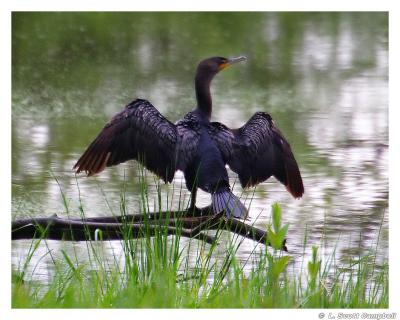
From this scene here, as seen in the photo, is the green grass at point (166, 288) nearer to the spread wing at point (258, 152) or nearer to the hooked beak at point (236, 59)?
the spread wing at point (258, 152)

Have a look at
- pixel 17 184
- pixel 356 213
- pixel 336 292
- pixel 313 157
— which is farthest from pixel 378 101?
pixel 336 292

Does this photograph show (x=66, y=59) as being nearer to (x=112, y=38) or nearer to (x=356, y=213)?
(x=112, y=38)

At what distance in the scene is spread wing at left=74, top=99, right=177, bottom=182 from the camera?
5535mm

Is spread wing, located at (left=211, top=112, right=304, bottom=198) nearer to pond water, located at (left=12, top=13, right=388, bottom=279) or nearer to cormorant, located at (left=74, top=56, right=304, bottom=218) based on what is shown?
cormorant, located at (left=74, top=56, right=304, bottom=218)

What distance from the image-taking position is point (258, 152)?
5.71 meters

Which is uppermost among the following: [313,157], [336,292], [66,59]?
[66,59]

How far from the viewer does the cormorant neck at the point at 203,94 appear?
5883 mm

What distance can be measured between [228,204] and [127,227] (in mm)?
853

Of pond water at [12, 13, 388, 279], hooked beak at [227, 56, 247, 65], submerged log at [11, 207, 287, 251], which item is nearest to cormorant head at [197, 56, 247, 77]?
hooked beak at [227, 56, 247, 65]

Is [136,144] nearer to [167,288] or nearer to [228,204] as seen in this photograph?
[228,204]

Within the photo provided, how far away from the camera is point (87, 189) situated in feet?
21.1

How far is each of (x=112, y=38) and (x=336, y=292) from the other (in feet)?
16.2

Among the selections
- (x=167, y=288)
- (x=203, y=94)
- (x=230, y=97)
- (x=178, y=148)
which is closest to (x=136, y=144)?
(x=178, y=148)

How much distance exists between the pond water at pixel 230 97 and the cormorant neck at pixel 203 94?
0.56 metres
